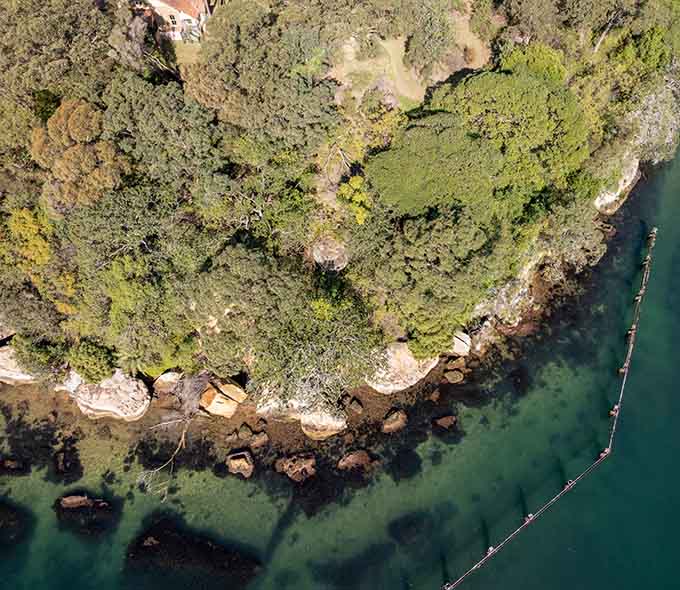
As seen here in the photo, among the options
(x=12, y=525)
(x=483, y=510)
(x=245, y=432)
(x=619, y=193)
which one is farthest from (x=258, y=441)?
(x=619, y=193)

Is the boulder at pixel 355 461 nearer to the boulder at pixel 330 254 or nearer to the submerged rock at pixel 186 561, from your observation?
the submerged rock at pixel 186 561

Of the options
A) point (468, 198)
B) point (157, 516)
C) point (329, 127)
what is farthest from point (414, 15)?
point (157, 516)

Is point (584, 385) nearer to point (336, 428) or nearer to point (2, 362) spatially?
point (336, 428)

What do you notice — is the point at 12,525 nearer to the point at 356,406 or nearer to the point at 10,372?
the point at 10,372

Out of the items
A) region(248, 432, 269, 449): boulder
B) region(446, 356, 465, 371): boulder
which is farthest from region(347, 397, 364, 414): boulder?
region(446, 356, 465, 371): boulder

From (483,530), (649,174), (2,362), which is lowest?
(483,530)

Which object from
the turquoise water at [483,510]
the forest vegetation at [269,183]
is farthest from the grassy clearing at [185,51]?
the turquoise water at [483,510]
